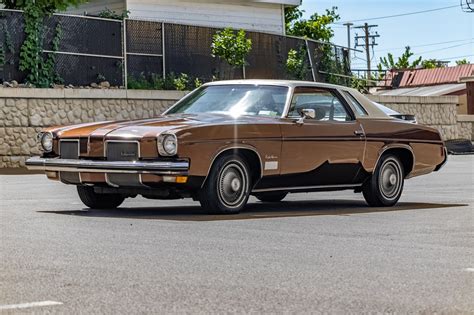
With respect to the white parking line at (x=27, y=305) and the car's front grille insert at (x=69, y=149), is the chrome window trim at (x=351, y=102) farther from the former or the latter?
the white parking line at (x=27, y=305)

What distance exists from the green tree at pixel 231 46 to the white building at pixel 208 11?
5.28m

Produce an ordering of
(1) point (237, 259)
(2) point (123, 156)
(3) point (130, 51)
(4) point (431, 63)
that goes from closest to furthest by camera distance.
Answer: (1) point (237, 259), (2) point (123, 156), (3) point (130, 51), (4) point (431, 63)

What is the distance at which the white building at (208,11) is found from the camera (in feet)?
116

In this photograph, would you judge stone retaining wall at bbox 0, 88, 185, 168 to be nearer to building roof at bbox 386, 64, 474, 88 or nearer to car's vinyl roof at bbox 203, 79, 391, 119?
car's vinyl roof at bbox 203, 79, 391, 119

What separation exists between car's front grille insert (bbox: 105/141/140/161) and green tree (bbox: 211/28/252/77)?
18.0m

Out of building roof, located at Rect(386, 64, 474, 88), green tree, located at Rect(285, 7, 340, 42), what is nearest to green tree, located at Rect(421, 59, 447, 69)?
building roof, located at Rect(386, 64, 474, 88)

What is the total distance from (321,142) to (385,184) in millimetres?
1203

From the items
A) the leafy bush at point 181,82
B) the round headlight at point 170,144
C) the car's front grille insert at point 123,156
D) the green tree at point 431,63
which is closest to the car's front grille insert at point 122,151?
the car's front grille insert at point 123,156

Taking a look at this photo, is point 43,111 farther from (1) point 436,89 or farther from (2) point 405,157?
(1) point 436,89

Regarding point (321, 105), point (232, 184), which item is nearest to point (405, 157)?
point (321, 105)

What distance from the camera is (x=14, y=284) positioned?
6.84 m

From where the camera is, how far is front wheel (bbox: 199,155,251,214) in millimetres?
11562

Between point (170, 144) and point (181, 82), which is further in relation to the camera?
point (181, 82)

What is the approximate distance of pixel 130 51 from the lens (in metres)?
27.6
